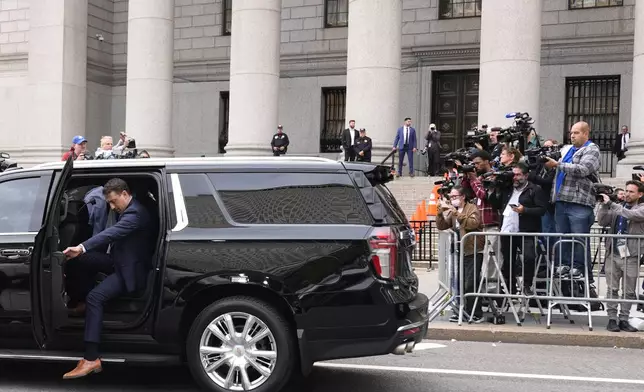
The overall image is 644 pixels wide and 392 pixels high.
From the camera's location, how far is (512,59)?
19.7 meters

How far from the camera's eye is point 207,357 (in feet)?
20.6

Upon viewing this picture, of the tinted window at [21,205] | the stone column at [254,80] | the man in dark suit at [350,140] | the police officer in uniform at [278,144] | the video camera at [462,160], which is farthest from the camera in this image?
the stone column at [254,80]

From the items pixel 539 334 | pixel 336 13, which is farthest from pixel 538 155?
pixel 336 13

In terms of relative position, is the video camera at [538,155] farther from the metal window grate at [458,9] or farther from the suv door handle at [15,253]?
the metal window grate at [458,9]

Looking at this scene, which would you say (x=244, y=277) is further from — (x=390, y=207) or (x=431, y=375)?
(x=431, y=375)

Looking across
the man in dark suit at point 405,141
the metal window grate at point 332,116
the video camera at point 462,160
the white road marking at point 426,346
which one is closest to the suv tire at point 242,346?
the white road marking at point 426,346

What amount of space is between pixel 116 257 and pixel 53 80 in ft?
71.5

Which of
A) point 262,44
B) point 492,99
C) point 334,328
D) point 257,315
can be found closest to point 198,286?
point 257,315

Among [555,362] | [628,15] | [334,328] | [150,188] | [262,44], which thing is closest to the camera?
[334,328]

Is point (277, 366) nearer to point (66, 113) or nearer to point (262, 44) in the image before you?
point (262, 44)

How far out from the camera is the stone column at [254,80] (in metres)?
22.9

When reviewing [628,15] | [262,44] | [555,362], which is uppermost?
[628,15]

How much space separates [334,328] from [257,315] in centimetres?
59

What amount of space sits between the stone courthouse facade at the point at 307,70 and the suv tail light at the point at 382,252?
560 inches
